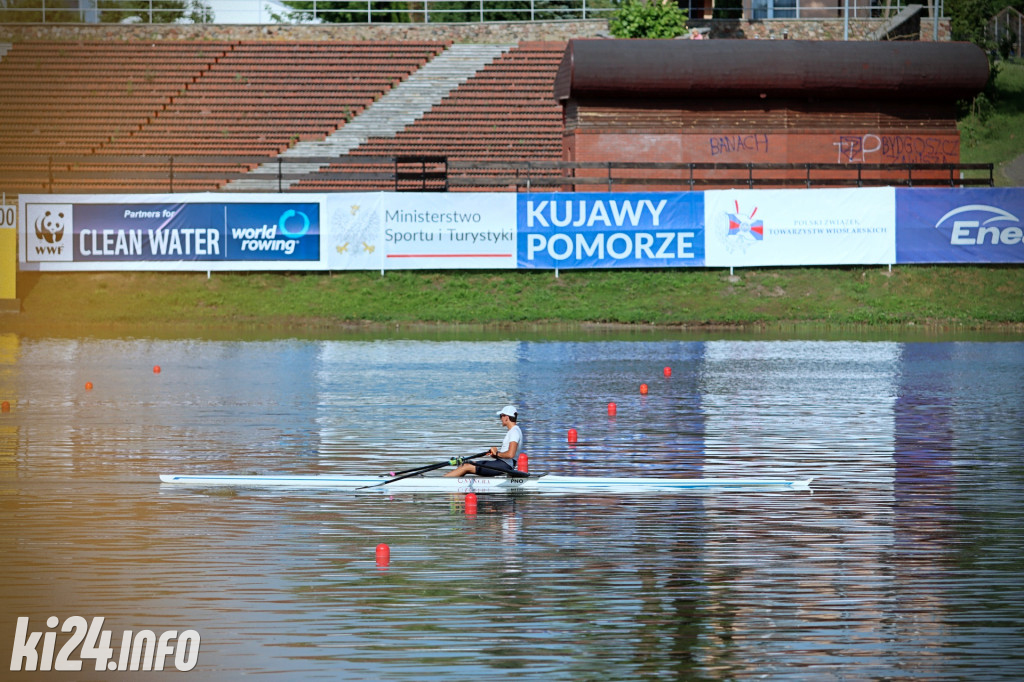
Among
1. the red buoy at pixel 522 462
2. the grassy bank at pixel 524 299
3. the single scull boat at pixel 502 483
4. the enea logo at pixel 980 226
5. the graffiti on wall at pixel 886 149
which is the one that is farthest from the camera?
the graffiti on wall at pixel 886 149

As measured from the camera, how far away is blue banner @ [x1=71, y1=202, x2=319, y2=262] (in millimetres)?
39438

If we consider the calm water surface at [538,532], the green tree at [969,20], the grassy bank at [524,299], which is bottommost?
the calm water surface at [538,532]

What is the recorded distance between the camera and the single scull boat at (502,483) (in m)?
16.0

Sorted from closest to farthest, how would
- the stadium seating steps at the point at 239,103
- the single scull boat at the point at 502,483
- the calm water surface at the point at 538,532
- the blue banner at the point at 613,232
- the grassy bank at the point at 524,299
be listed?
the calm water surface at the point at 538,532
the single scull boat at the point at 502,483
the grassy bank at the point at 524,299
the blue banner at the point at 613,232
the stadium seating steps at the point at 239,103

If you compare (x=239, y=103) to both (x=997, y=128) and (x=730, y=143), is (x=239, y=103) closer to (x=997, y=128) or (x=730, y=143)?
(x=730, y=143)

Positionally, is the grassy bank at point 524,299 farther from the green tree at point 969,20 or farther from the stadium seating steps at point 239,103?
the green tree at point 969,20

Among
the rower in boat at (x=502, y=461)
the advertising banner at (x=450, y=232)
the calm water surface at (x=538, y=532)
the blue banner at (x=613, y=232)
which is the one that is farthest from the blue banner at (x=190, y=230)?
the rower in boat at (x=502, y=461)

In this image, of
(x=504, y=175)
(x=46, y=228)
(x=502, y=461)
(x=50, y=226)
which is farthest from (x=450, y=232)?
(x=502, y=461)

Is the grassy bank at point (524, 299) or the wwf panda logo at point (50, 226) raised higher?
the wwf panda logo at point (50, 226)

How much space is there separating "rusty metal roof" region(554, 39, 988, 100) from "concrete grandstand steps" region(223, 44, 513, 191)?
426 inches

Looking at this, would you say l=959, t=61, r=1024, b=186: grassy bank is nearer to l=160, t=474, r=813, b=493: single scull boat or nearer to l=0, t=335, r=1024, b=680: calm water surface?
l=0, t=335, r=1024, b=680: calm water surface

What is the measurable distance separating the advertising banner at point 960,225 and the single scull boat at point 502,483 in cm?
2507

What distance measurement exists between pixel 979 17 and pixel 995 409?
53.0m

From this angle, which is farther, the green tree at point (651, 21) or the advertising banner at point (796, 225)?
the green tree at point (651, 21)
